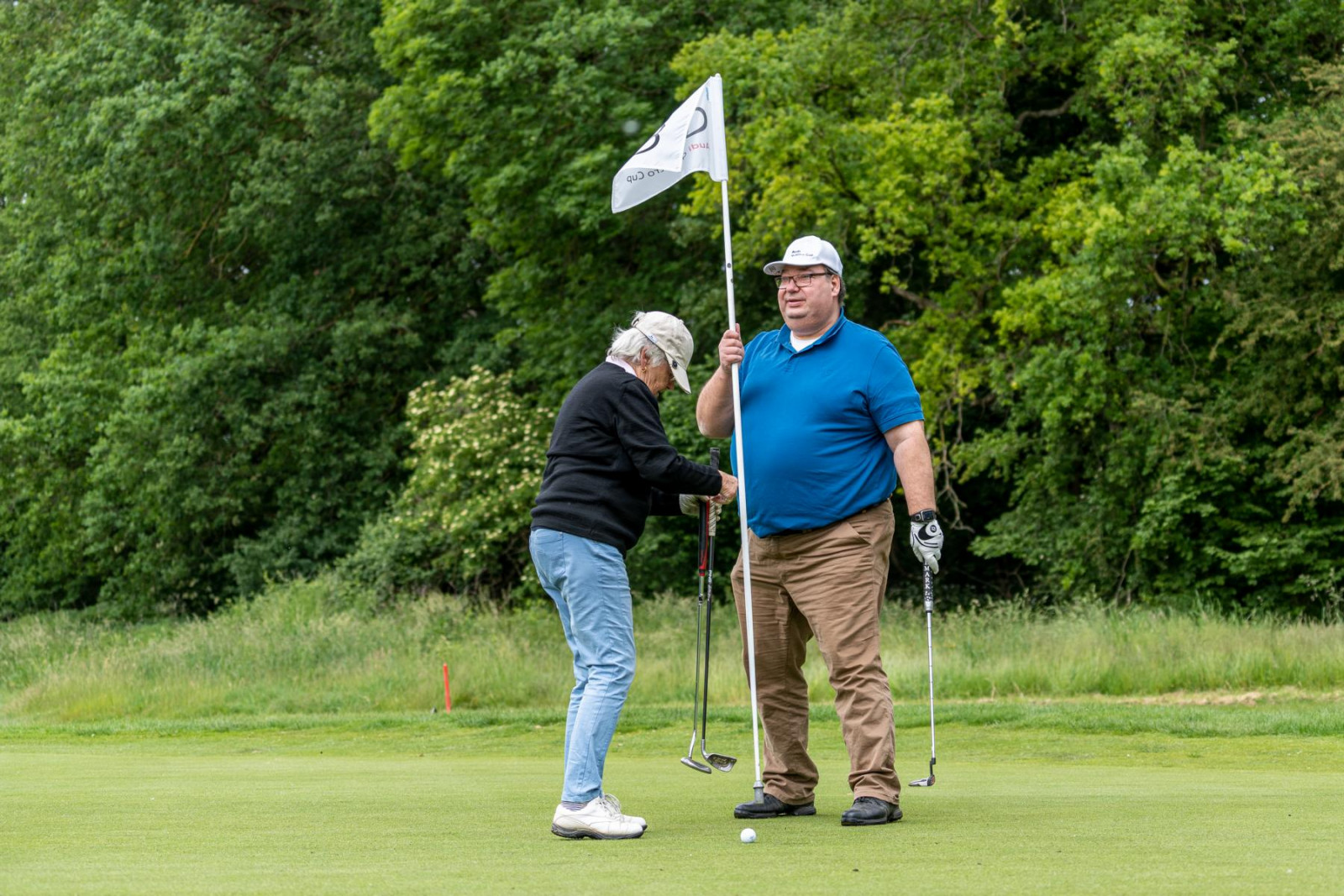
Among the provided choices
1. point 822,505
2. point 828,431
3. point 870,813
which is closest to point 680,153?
point 828,431

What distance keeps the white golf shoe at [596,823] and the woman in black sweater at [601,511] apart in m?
0.13

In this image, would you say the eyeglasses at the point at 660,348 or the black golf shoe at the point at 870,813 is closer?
the black golf shoe at the point at 870,813

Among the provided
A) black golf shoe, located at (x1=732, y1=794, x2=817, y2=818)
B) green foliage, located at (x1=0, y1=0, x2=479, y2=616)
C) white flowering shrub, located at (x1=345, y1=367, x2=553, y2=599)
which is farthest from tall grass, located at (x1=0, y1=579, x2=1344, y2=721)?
black golf shoe, located at (x1=732, y1=794, x2=817, y2=818)

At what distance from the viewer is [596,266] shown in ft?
93.7

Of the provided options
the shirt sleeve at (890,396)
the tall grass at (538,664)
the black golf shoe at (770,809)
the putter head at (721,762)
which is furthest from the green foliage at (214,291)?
the black golf shoe at (770,809)

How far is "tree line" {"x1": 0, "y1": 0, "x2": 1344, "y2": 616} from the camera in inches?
846

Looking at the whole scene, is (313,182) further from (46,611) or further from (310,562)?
(46,611)

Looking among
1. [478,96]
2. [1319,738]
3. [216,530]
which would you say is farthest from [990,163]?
[216,530]

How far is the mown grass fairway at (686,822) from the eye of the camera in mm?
4199

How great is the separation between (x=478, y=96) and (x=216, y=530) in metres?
11.1

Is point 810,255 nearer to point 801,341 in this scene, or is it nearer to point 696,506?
point 801,341

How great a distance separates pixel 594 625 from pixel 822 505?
3.38 ft

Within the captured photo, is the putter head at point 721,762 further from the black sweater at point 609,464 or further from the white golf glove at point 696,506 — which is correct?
the black sweater at point 609,464

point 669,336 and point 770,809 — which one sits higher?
point 669,336
